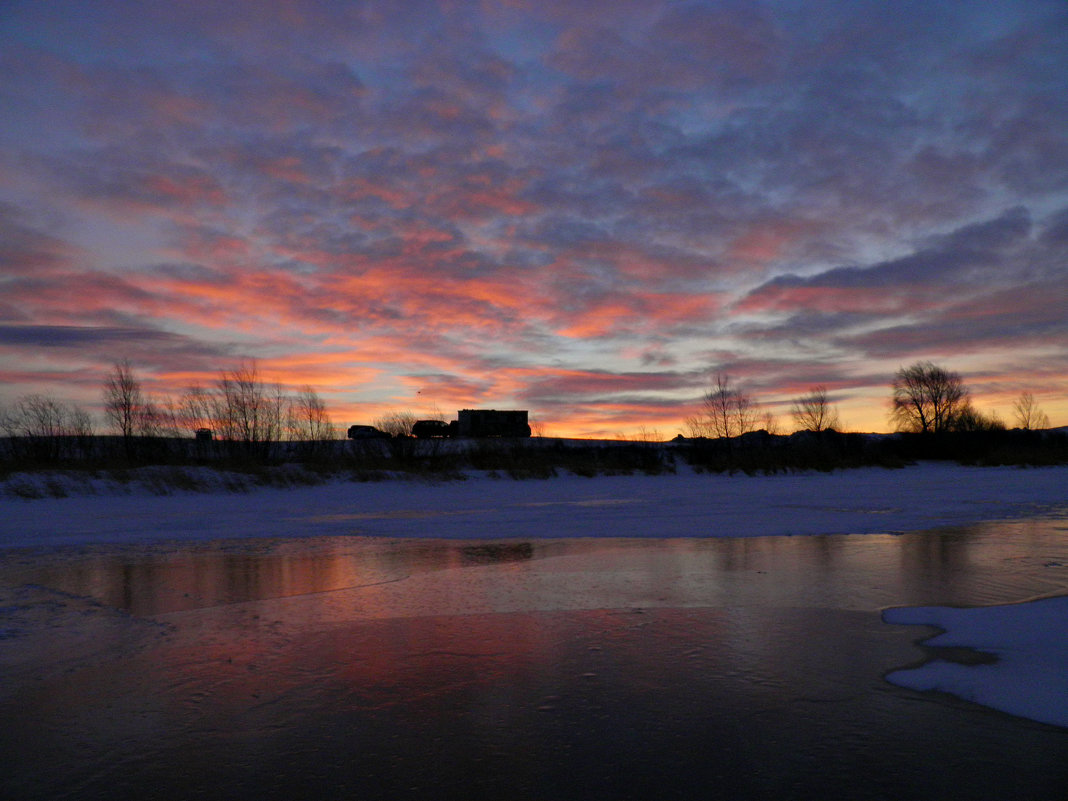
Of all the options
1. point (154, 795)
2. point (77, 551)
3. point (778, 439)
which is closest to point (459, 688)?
point (154, 795)

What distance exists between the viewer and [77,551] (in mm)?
8844

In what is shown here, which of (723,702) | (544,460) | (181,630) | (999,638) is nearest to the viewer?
(723,702)

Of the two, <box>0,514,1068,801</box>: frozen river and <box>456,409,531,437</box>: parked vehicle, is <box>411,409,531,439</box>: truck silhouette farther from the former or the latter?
<box>0,514,1068,801</box>: frozen river

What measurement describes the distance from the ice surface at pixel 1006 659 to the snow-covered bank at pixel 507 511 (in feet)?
15.8

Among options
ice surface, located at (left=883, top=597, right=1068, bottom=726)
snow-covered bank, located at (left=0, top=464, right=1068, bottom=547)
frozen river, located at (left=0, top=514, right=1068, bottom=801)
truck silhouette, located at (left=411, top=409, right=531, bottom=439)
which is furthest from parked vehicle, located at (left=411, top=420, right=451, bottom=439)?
ice surface, located at (left=883, top=597, right=1068, bottom=726)

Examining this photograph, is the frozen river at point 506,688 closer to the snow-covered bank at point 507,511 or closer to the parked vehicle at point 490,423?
the snow-covered bank at point 507,511

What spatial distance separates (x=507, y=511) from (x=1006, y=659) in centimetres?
1076

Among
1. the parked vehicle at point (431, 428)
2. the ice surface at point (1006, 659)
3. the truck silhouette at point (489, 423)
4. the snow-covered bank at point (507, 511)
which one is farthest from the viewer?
the truck silhouette at point (489, 423)

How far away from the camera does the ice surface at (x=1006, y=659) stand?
3.27 meters

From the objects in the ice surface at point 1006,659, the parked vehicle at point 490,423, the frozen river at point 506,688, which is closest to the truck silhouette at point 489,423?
the parked vehicle at point 490,423

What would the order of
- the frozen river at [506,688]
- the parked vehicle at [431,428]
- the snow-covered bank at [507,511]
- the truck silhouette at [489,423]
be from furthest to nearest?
the truck silhouette at [489,423] < the parked vehicle at [431,428] < the snow-covered bank at [507,511] < the frozen river at [506,688]

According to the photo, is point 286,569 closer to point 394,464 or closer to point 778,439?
point 394,464

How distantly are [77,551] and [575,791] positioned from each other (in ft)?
28.2

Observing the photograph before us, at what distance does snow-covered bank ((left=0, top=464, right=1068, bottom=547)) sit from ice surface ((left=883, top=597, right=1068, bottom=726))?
190 inches
